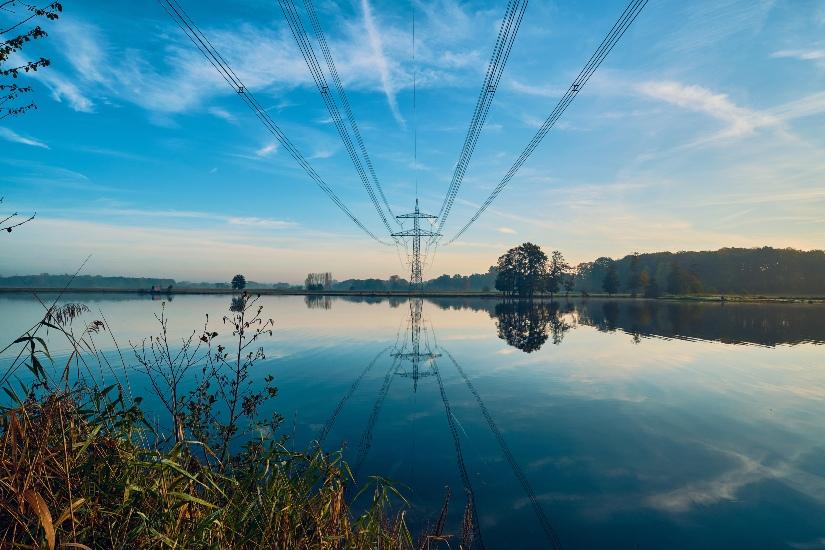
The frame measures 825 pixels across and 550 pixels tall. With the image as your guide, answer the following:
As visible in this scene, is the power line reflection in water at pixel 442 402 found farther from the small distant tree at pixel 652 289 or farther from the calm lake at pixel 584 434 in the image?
the small distant tree at pixel 652 289

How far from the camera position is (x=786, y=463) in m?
11.4

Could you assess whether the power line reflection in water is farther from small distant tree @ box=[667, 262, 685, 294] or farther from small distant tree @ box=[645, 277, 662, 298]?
small distant tree @ box=[667, 262, 685, 294]

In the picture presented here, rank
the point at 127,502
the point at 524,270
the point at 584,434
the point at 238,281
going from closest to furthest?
the point at 127,502
the point at 584,434
the point at 524,270
the point at 238,281

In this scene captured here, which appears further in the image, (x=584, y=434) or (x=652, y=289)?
(x=652, y=289)

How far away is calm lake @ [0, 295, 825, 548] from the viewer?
8477 millimetres

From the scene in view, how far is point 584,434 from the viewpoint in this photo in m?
13.5

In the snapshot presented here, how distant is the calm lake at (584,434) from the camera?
8.48 m

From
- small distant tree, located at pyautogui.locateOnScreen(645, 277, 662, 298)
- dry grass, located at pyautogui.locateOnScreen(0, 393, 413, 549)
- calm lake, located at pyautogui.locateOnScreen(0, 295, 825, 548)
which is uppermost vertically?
small distant tree, located at pyautogui.locateOnScreen(645, 277, 662, 298)

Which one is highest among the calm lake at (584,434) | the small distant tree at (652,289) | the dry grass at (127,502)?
the small distant tree at (652,289)

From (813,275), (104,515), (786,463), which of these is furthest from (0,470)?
(813,275)

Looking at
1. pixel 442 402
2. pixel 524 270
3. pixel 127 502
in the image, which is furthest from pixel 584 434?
pixel 524 270

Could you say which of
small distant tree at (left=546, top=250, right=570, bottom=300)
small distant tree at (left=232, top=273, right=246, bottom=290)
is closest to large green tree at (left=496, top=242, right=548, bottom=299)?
small distant tree at (left=546, top=250, right=570, bottom=300)

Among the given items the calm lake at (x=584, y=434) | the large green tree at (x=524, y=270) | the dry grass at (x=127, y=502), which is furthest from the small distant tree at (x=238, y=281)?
the dry grass at (x=127, y=502)

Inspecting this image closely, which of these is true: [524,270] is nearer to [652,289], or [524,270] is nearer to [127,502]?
[652,289]
